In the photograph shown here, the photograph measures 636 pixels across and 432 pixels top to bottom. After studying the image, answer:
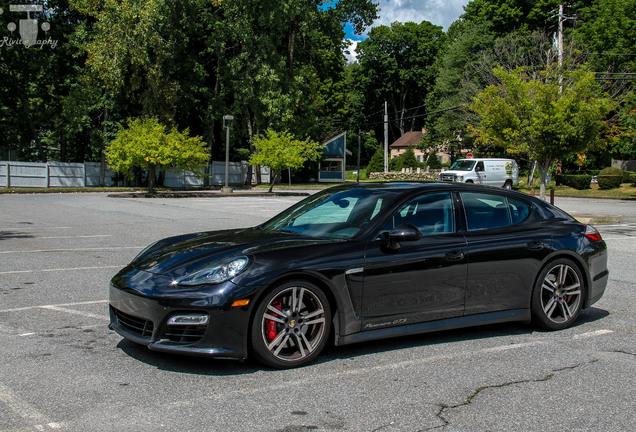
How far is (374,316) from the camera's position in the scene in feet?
16.2

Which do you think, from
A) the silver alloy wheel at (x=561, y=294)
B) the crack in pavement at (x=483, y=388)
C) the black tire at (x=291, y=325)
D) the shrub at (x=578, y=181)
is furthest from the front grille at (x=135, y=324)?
the shrub at (x=578, y=181)

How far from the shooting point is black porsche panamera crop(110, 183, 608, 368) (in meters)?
4.43

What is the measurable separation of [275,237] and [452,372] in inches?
70.9

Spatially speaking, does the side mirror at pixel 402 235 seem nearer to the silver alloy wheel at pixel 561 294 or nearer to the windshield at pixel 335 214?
the windshield at pixel 335 214

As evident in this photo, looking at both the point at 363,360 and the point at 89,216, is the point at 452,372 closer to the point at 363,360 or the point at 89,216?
the point at 363,360

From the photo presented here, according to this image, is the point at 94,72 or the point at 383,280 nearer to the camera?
the point at 383,280

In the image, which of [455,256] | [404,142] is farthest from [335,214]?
[404,142]

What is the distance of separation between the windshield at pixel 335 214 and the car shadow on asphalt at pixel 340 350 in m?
1.00

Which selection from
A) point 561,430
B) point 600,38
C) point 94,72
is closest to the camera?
point 561,430

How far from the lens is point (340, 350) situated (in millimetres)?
5191

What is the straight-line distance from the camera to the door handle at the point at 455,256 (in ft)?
17.4

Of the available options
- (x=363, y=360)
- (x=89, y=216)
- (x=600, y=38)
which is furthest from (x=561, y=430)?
(x=600, y=38)

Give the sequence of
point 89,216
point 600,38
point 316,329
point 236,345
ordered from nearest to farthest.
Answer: point 236,345 → point 316,329 → point 89,216 → point 600,38

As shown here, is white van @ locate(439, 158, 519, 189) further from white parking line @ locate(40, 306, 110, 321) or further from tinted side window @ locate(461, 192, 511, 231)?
white parking line @ locate(40, 306, 110, 321)
